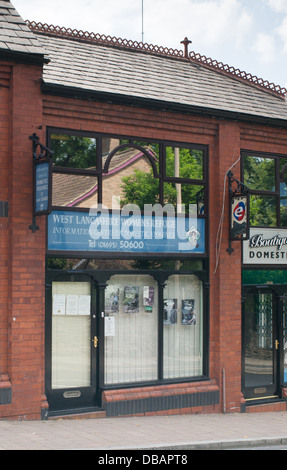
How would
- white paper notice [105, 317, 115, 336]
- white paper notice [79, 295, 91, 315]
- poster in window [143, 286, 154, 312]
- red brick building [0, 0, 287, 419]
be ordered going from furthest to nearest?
poster in window [143, 286, 154, 312] < white paper notice [105, 317, 115, 336] < white paper notice [79, 295, 91, 315] < red brick building [0, 0, 287, 419]

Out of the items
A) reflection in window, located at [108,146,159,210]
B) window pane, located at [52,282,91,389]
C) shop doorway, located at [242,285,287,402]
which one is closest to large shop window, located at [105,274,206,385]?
window pane, located at [52,282,91,389]

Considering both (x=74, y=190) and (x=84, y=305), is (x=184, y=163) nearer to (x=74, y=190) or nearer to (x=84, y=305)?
(x=74, y=190)

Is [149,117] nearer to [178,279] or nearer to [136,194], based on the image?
[136,194]

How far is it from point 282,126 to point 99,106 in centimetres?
454

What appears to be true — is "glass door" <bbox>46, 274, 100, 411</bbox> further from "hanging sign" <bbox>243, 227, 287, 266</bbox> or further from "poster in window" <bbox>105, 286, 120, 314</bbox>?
"hanging sign" <bbox>243, 227, 287, 266</bbox>

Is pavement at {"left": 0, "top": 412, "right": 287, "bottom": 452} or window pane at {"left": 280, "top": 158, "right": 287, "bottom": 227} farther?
window pane at {"left": 280, "top": 158, "right": 287, "bottom": 227}

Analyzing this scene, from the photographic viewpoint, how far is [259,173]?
46.8 ft

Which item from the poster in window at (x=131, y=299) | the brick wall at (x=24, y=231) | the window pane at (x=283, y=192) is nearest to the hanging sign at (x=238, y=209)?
the window pane at (x=283, y=192)

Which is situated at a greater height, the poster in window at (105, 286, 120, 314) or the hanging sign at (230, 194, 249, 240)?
the hanging sign at (230, 194, 249, 240)

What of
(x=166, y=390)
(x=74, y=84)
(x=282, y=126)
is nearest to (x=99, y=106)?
(x=74, y=84)

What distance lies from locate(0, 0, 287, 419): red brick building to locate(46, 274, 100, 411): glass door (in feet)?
0.08

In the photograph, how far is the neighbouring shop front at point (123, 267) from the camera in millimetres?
11414

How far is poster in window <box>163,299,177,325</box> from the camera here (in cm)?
1267

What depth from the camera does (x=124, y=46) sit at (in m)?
14.8
